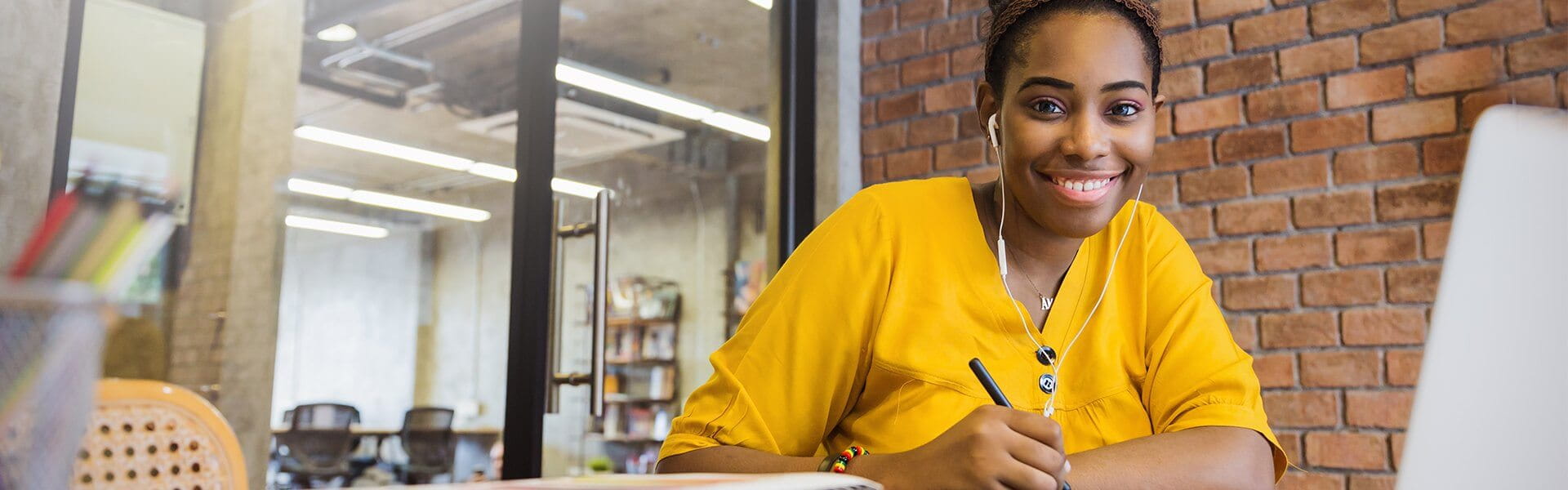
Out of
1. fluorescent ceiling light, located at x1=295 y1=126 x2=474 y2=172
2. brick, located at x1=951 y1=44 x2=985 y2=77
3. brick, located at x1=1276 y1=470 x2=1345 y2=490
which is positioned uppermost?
brick, located at x1=951 y1=44 x2=985 y2=77

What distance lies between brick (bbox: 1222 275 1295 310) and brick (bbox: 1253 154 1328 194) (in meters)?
0.20

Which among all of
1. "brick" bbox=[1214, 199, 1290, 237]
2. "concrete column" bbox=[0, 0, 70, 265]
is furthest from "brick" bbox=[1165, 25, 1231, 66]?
"concrete column" bbox=[0, 0, 70, 265]

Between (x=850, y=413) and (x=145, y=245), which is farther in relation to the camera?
(x=850, y=413)

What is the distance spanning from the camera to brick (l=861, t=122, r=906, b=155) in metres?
3.15

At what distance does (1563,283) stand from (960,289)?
0.90 metres

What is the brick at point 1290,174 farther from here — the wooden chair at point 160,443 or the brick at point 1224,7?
the wooden chair at point 160,443

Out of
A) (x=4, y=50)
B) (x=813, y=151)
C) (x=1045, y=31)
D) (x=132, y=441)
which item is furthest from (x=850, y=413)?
(x=813, y=151)

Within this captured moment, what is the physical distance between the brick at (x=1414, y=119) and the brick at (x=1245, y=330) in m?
0.47

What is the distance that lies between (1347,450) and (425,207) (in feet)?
6.79

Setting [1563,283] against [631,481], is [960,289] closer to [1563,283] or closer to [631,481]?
[631,481]

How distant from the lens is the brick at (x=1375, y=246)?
2.29m

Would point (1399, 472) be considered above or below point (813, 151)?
below

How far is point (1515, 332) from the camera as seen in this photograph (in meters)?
0.31

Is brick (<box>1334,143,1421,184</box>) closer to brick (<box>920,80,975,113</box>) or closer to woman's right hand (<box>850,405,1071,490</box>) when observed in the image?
brick (<box>920,80,975,113</box>)
